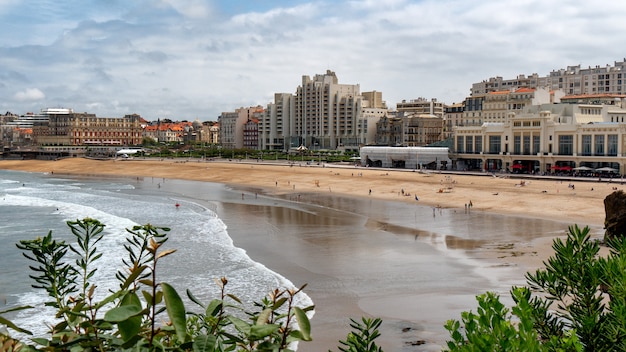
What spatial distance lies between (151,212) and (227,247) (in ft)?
59.1

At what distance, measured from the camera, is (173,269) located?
2591 centimetres

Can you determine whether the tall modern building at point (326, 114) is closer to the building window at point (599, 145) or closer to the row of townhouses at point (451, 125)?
the row of townhouses at point (451, 125)

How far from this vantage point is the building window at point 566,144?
67.7 m

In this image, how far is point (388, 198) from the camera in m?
56.6

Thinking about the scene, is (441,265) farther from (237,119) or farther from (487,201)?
(237,119)

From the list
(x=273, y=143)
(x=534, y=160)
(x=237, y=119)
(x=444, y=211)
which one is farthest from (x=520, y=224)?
(x=237, y=119)

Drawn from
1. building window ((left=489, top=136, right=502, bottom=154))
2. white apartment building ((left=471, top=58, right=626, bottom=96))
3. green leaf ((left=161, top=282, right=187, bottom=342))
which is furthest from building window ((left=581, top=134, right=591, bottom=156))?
green leaf ((left=161, top=282, right=187, bottom=342))

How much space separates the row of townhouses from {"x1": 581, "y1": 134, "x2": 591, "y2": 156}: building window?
0.10 meters

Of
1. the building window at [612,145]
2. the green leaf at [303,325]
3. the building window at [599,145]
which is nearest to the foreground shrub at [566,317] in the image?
the green leaf at [303,325]

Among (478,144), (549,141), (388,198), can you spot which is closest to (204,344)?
(388,198)

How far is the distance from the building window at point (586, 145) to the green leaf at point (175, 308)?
69134 mm

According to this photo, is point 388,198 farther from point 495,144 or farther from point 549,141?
point 495,144

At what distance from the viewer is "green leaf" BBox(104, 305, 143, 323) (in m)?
3.77

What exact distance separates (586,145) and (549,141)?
4.43 metres
